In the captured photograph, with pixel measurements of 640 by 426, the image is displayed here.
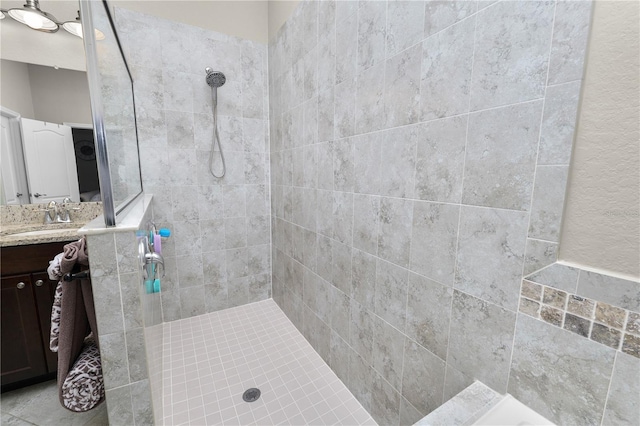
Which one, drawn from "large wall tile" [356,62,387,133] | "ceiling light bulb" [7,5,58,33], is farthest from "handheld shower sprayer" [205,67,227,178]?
"large wall tile" [356,62,387,133]

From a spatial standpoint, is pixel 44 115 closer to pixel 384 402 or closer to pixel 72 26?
pixel 72 26

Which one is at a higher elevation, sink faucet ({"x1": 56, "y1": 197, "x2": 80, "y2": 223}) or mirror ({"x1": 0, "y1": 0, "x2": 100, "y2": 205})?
mirror ({"x1": 0, "y1": 0, "x2": 100, "y2": 205})

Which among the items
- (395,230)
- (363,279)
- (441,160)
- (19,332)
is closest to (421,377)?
(363,279)

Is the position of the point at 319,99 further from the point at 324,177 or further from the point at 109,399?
the point at 109,399

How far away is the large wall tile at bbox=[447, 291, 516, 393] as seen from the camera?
806 millimetres

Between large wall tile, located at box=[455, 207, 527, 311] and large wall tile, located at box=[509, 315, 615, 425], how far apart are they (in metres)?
0.09

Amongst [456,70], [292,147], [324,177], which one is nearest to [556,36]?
[456,70]

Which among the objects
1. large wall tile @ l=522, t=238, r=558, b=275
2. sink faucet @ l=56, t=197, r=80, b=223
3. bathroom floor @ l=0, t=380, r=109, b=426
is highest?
large wall tile @ l=522, t=238, r=558, b=275

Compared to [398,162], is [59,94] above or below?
above

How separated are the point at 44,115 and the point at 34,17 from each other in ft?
1.98

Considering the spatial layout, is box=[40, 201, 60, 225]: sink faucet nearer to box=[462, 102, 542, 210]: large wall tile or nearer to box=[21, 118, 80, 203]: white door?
box=[21, 118, 80, 203]: white door

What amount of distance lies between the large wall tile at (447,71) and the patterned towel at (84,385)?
169cm

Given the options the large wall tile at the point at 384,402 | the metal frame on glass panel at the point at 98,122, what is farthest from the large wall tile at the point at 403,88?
the large wall tile at the point at 384,402

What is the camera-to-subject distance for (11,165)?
1721mm
